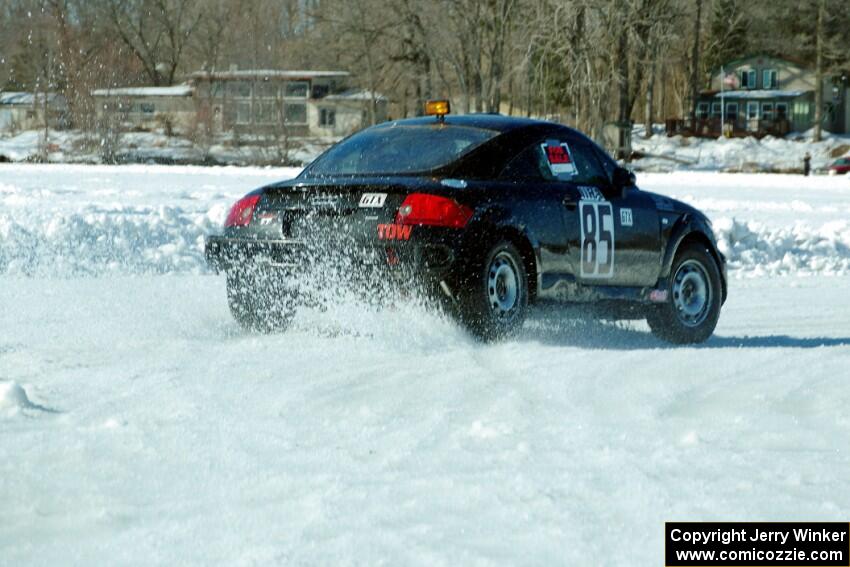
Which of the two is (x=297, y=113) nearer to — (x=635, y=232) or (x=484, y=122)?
(x=635, y=232)

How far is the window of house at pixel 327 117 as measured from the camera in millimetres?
94500

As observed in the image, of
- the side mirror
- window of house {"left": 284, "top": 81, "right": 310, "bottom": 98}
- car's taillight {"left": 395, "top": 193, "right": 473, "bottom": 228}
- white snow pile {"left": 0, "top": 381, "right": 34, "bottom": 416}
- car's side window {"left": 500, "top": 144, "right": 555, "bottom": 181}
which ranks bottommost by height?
white snow pile {"left": 0, "top": 381, "right": 34, "bottom": 416}

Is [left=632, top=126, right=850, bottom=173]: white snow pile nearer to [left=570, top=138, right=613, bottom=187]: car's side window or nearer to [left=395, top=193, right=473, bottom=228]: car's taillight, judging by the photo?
[left=570, top=138, right=613, bottom=187]: car's side window

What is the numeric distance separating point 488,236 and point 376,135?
131cm

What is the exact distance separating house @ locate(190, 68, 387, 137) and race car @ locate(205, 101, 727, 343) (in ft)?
182

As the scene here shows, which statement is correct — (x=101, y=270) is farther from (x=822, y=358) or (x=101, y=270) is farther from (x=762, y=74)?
(x=762, y=74)

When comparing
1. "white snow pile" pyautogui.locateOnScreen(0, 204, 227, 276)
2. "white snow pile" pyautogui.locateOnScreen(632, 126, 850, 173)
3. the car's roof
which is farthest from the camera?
"white snow pile" pyautogui.locateOnScreen(632, 126, 850, 173)

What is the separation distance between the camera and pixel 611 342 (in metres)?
9.07

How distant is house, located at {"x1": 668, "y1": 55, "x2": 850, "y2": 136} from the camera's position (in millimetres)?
93625

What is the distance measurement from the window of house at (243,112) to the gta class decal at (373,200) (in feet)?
A: 213

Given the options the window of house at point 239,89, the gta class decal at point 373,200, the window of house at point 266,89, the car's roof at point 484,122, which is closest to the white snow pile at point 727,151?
the window of house at point 266,89

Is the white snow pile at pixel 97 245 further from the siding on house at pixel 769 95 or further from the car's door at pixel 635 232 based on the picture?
the siding on house at pixel 769 95

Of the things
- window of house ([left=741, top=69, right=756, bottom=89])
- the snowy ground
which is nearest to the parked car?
the snowy ground

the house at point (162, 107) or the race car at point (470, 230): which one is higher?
the house at point (162, 107)
